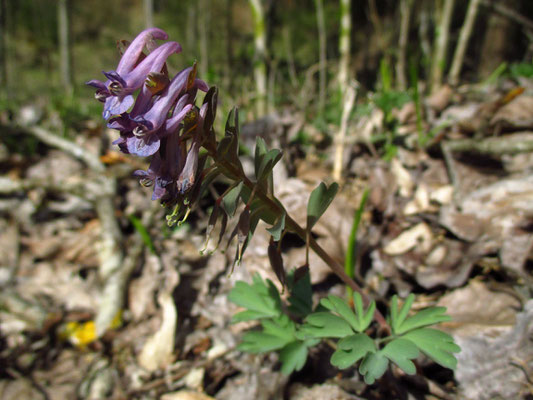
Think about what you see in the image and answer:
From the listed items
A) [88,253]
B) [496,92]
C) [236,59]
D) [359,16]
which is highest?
[359,16]

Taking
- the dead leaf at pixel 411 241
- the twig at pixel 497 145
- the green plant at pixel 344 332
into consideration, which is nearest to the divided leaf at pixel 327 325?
the green plant at pixel 344 332

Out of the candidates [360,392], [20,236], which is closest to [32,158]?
[20,236]

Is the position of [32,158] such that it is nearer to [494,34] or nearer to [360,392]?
[360,392]

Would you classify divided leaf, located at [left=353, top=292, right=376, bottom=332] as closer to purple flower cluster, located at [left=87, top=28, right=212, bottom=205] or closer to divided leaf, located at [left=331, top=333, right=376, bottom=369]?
divided leaf, located at [left=331, top=333, right=376, bottom=369]

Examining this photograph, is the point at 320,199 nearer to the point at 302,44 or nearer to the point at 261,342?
the point at 261,342

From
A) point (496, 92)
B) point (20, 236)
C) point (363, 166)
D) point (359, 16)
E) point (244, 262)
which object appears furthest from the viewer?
point (359, 16)

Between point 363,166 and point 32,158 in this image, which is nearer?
point 363,166

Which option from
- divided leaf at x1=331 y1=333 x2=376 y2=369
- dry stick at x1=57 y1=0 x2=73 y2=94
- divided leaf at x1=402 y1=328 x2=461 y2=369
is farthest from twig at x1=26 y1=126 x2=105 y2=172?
dry stick at x1=57 y1=0 x2=73 y2=94
